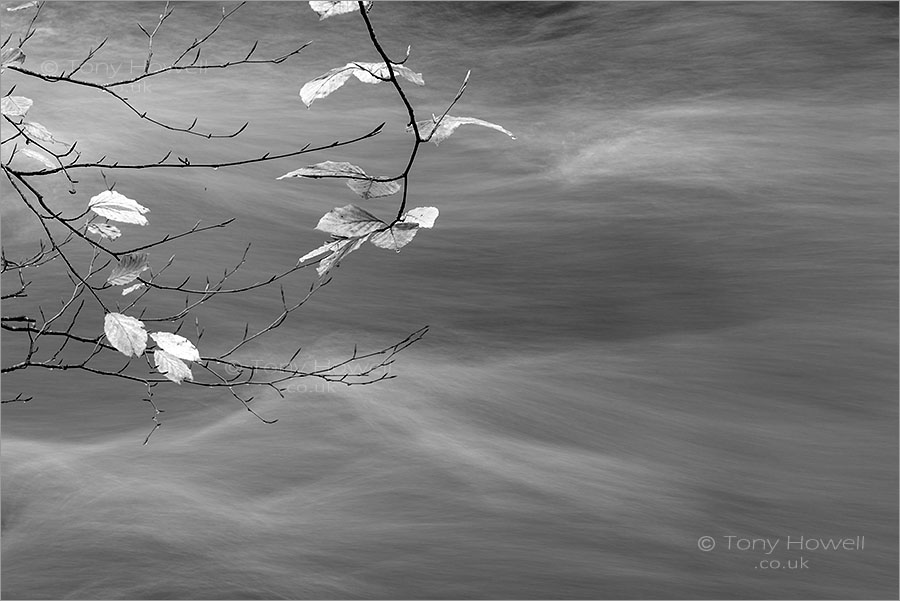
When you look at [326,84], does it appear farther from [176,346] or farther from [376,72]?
[176,346]

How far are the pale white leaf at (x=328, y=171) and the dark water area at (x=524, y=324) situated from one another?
122cm

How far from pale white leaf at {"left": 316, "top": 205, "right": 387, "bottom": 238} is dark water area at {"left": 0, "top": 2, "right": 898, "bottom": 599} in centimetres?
121

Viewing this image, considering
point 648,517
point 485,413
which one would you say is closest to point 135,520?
point 485,413

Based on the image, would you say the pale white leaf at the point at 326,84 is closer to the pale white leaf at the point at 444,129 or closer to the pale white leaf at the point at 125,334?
the pale white leaf at the point at 444,129

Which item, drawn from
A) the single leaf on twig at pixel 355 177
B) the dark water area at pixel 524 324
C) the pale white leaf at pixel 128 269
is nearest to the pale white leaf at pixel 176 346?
the pale white leaf at pixel 128 269

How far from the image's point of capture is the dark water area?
1710 millimetres

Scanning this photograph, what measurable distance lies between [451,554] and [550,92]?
6.89ft

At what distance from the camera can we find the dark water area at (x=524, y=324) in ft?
5.61

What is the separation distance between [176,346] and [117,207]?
5.6 inches

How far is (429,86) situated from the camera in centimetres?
352

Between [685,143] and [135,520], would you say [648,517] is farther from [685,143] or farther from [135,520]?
[685,143]

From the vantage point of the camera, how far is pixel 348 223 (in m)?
0.55

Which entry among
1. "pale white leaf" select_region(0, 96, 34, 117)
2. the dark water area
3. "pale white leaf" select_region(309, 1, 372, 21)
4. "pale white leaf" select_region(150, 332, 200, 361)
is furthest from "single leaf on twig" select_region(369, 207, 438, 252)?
the dark water area

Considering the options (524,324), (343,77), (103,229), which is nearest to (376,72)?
(343,77)
